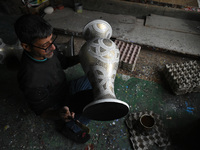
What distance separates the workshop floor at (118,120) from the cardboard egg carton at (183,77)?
12cm

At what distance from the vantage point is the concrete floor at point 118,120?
1757mm

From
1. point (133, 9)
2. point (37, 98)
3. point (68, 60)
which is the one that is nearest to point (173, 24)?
Answer: point (133, 9)

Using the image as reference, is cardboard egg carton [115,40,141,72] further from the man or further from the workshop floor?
the man

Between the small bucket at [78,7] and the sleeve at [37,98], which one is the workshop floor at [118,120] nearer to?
the sleeve at [37,98]

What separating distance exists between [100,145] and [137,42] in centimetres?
198

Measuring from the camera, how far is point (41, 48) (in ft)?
3.76

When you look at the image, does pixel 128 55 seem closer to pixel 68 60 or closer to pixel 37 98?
pixel 68 60

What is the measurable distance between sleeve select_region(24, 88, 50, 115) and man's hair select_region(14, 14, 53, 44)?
0.40 metres

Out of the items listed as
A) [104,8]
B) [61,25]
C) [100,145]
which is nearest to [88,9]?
[104,8]

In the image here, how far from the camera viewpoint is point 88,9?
11.3 ft

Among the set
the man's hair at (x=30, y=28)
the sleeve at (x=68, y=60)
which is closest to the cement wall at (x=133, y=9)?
the sleeve at (x=68, y=60)

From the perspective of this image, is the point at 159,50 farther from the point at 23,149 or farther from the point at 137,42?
the point at 23,149

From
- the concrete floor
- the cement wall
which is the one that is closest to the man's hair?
the concrete floor

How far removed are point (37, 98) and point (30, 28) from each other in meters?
0.57
